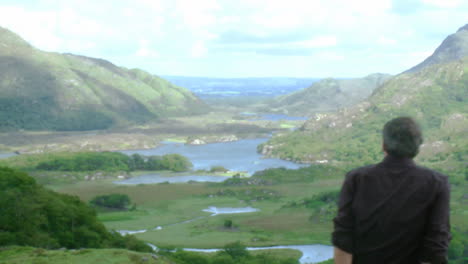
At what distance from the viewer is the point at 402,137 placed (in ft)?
28.9

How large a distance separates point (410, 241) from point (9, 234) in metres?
52.5

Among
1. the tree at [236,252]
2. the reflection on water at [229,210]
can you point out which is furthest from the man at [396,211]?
the reflection on water at [229,210]

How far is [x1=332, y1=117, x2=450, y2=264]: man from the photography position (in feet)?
28.7

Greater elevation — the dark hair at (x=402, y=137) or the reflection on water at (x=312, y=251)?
the dark hair at (x=402, y=137)

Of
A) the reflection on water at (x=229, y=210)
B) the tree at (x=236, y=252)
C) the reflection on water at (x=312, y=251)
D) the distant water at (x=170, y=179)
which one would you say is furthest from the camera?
the distant water at (x=170, y=179)

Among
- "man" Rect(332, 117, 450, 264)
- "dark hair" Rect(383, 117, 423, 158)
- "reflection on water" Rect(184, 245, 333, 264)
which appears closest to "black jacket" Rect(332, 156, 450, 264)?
"man" Rect(332, 117, 450, 264)

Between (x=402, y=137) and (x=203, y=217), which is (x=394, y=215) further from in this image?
(x=203, y=217)

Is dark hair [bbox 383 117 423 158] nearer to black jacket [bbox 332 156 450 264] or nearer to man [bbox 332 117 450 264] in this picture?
man [bbox 332 117 450 264]

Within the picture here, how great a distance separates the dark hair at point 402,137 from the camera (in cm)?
877

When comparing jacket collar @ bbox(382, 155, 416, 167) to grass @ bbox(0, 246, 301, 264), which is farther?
grass @ bbox(0, 246, 301, 264)

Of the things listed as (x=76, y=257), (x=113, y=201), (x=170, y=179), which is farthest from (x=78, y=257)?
(x=170, y=179)

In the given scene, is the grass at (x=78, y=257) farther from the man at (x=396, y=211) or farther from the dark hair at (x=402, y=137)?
the dark hair at (x=402, y=137)

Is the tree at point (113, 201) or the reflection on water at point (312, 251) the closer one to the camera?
the reflection on water at point (312, 251)

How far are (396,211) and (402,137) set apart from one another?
41.6 inches
